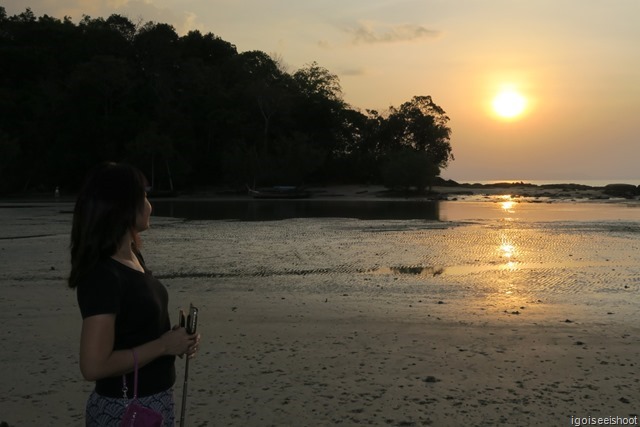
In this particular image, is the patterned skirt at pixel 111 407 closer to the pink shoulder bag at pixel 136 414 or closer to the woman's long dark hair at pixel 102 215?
the pink shoulder bag at pixel 136 414

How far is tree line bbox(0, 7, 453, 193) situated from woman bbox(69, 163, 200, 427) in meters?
53.4

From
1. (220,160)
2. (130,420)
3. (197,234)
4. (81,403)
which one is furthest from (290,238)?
(220,160)

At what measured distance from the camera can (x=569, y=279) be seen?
33.8 ft

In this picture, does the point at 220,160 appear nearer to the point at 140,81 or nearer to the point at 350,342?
the point at 140,81

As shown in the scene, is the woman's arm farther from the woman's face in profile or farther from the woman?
the woman's face in profile

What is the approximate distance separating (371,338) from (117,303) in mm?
4396

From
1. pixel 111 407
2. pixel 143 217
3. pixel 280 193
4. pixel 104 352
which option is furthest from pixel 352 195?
pixel 104 352

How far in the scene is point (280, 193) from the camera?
2024 inches

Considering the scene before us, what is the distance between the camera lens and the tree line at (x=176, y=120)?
56.5 m

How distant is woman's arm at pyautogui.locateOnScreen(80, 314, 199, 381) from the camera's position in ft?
6.73

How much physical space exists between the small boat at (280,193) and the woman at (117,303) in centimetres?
4908

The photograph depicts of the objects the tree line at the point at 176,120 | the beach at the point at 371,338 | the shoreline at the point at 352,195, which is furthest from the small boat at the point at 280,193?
the beach at the point at 371,338

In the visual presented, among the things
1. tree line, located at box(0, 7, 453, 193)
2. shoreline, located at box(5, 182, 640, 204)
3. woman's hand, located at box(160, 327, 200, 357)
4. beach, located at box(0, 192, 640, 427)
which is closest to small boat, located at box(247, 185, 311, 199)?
shoreline, located at box(5, 182, 640, 204)

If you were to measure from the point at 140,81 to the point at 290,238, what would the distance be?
5093 centimetres
